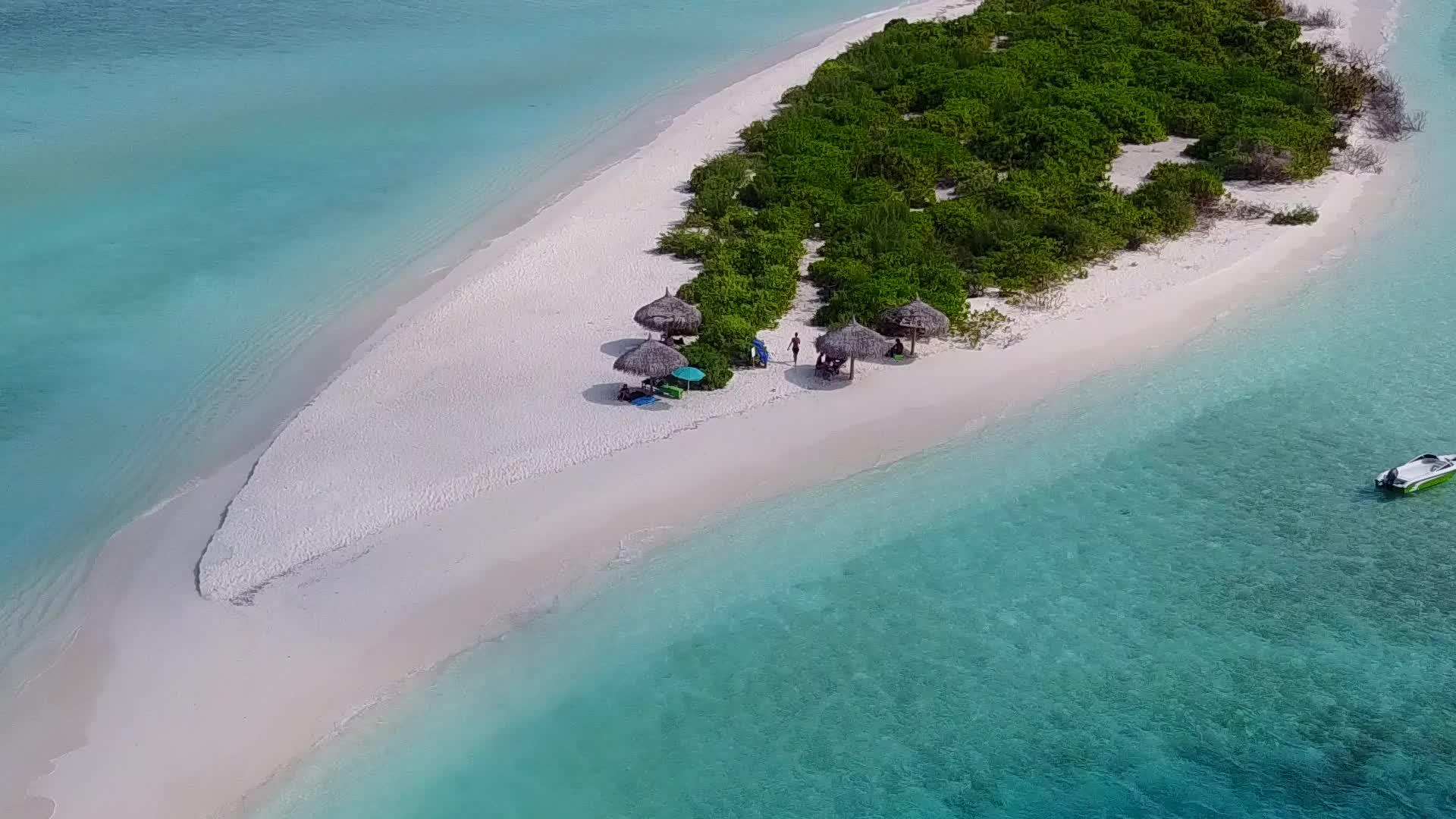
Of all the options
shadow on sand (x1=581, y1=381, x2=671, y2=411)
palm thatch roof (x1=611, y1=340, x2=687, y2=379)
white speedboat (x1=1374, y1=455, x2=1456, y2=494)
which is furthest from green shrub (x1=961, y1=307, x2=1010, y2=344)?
white speedboat (x1=1374, y1=455, x2=1456, y2=494)

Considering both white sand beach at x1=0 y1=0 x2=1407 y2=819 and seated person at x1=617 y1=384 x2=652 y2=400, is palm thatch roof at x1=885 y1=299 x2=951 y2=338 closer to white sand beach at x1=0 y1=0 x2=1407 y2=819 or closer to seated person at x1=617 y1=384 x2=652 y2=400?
white sand beach at x1=0 y1=0 x2=1407 y2=819

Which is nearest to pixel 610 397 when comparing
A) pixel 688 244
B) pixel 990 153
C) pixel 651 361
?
pixel 651 361

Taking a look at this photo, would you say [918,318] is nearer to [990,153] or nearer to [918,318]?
[918,318]

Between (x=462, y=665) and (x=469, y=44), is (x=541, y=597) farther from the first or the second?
(x=469, y=44)

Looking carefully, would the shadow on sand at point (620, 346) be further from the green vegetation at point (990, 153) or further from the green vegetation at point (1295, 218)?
the green vegetation at point (1295, 218)

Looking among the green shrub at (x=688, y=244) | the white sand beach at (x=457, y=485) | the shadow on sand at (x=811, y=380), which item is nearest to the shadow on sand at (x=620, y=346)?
the white sand beach at (x=457, y=485)

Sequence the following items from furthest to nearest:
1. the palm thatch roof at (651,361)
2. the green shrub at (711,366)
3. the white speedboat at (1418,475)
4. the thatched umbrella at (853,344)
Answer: the green shrub at (711,366)
the thatched umbrella at (853,344)
the palm thatch roof at (651,361)
the white speedboat at (1418,475)
